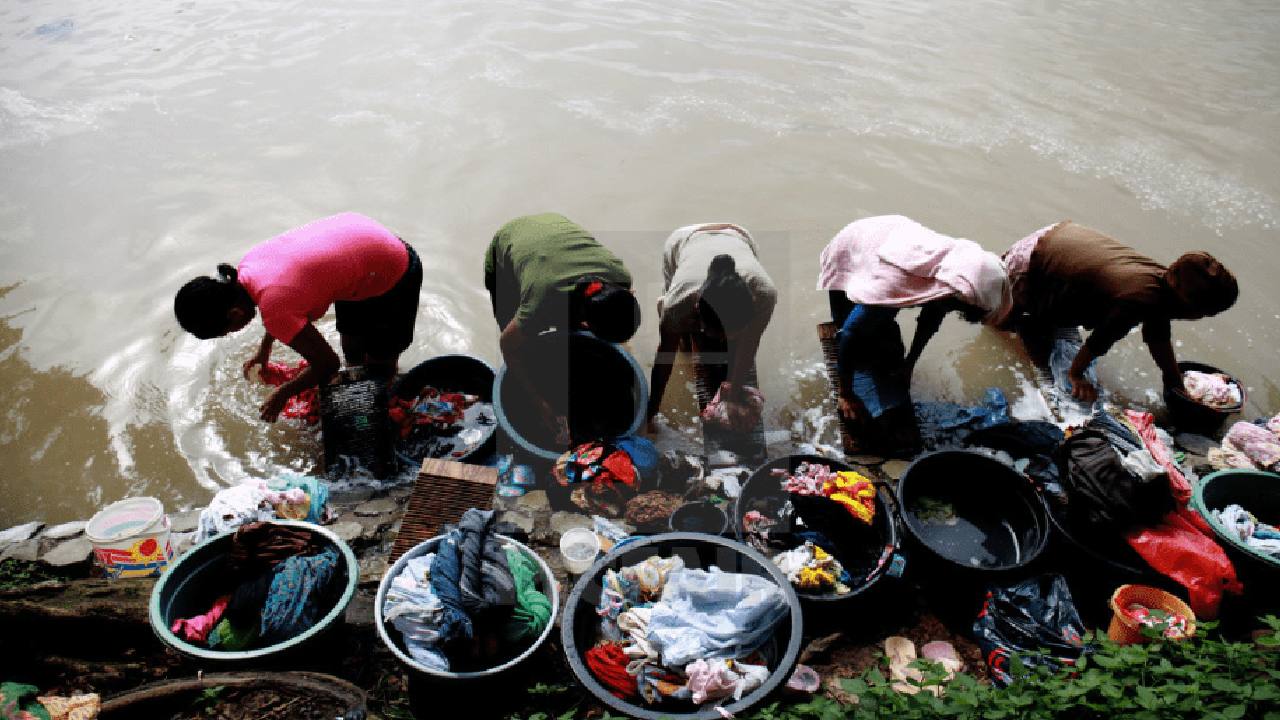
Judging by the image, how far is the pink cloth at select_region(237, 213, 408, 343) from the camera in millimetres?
2961

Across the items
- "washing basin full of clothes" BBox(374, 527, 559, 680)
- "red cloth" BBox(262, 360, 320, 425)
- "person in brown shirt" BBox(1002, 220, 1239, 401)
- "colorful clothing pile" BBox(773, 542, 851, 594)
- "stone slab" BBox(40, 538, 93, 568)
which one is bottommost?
"stone slab" BBox(40, 538, 93, 568)

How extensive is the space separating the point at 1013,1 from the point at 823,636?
1082 cm

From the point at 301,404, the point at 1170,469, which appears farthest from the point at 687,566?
the point at 301,404

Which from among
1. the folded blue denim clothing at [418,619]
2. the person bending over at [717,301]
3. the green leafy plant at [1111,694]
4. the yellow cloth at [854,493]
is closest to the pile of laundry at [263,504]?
the folded blue denim clothing at [418,619]

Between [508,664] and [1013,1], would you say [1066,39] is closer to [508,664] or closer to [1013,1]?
[1013,1]

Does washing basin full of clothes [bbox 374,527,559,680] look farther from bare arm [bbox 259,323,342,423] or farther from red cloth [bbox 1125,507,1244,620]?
red cloth [bbox 1125,507,1244,620]

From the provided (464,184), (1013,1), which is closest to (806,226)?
(464,184)

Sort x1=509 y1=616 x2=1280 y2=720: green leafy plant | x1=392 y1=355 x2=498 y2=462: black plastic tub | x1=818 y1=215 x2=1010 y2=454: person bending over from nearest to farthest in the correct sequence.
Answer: x1=509 y1=616 x2=1280 y2=720: green leafy plant, x1=818 y1=215 x2=1010 y2=454: person bending over, x1=392 y1=355 x2=498 y2=462: black plastic tub

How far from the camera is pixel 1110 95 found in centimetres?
766

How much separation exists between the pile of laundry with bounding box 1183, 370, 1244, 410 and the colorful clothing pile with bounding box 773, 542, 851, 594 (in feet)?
8.48

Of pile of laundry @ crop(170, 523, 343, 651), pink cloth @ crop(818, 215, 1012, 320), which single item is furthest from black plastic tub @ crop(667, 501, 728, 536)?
pile of laundry @ crop(170, 523, 343, 651)

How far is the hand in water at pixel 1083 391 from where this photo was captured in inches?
162

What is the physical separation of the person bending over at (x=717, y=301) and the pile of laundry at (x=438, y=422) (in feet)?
3.04

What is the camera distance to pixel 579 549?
2961 millimetres
